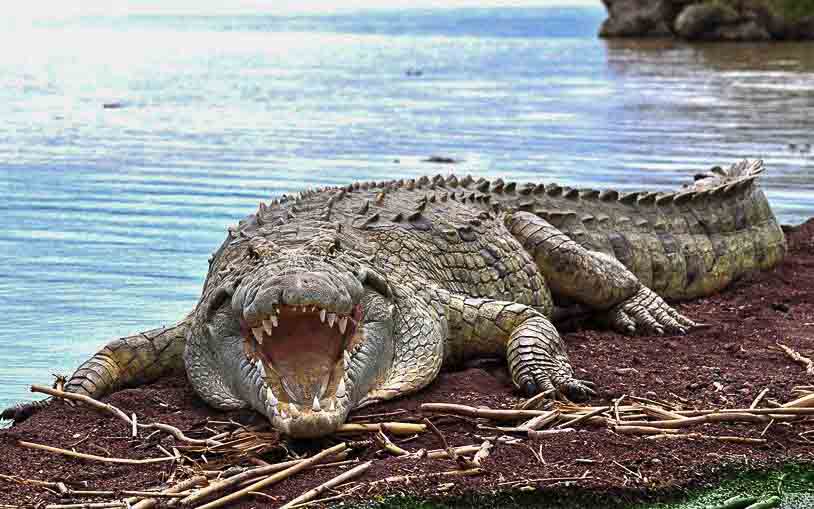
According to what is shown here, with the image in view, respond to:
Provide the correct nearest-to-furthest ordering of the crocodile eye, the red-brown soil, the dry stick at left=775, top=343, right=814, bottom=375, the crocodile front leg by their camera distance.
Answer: the red-brown soil
the crocodile eye
the dry stick at left=775, top=343, right=814, bottom=375
the crocodile front leg

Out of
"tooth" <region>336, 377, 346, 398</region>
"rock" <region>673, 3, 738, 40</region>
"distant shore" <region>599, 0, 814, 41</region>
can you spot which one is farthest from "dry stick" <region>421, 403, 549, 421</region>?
"rock" <region>673, 3, 738, 40</region>

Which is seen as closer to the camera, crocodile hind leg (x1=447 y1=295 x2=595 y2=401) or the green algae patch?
the green algae patch

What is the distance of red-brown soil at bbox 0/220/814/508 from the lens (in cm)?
386

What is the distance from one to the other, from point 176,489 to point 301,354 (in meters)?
0.71

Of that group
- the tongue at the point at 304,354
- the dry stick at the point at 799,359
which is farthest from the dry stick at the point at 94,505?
the dry stick at the point at 799,359

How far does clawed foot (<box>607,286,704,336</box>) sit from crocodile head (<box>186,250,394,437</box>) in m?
1.73

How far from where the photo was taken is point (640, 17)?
47625 mm

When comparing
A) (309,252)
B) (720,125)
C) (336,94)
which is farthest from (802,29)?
(309,252)

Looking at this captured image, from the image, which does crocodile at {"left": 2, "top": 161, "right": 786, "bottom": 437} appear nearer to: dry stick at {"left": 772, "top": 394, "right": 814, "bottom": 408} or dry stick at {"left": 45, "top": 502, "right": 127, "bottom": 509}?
dry stick at {"left": 45, "top": 502, "right": 127, "bottom": 509}

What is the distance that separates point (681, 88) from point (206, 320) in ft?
61.9

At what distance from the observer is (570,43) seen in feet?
163

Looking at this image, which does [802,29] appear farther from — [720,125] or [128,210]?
[128,210]

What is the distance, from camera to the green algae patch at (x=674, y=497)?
370cm

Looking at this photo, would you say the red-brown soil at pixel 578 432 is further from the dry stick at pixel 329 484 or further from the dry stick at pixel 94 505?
the dry stick at pixel 94 505
